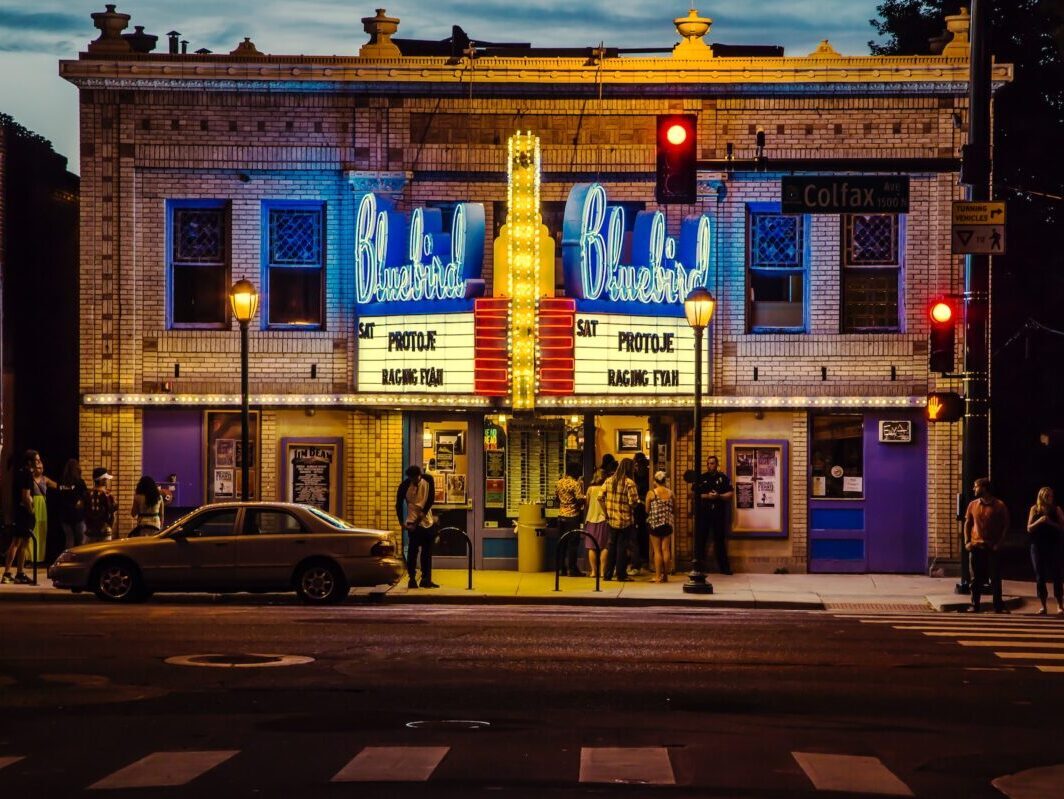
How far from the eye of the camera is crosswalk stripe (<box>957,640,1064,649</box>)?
61.5ft

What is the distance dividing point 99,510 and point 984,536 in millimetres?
12811

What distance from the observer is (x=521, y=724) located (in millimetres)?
13164

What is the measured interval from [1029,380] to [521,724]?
3513 centimetres

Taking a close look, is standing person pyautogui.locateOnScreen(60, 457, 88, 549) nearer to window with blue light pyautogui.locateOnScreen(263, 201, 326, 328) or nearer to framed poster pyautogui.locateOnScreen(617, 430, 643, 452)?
window with blue light pyautogui.locateOnScreen(263, 201, 326, 328)

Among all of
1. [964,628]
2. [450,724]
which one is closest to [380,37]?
[964,628]

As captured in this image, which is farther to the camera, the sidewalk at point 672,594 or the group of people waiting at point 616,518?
the group of people waiting at point 616,518

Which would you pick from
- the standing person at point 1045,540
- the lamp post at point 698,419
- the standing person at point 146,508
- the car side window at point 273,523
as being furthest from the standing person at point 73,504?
the standing person at point 1045,540

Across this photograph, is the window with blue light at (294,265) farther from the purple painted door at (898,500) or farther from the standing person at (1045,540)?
the standing person at (1045,540)

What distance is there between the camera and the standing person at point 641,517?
27136 millimetres

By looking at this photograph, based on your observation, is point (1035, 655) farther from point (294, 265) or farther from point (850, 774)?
point (294, 265)

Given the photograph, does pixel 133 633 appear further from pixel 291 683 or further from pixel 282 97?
pixel 282 97

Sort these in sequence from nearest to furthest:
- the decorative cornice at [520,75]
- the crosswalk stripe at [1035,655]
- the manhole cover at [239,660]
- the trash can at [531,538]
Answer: the manhole cover at [239,660] < the crosswalk stripe at [1035,655] < the trash can at [531,538] < the decorative cornice at [520,75]

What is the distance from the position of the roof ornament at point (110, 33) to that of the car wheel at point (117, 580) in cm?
979

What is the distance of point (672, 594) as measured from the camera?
80.5 feet
